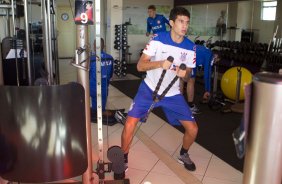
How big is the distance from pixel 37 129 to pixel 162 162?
1.69 m

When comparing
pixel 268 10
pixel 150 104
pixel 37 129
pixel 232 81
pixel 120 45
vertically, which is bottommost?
pixel 232 81

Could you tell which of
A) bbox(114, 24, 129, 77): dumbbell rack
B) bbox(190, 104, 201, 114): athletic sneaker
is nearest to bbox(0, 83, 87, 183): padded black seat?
bbox(190, 104, 201, 114): athletic sneaker

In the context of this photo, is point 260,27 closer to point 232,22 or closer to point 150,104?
point 232,22

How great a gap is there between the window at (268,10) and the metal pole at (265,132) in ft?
19.6

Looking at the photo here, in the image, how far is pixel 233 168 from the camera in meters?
2.73

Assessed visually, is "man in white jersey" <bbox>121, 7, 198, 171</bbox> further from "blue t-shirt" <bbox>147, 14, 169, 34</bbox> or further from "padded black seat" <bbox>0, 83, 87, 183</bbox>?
"blue t-shirt" <bbox>147, 14, 169, 34</bbox>

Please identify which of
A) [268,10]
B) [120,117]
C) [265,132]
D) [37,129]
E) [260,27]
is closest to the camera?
[265,132]

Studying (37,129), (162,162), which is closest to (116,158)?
(162,162)

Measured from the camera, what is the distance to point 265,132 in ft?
2.29

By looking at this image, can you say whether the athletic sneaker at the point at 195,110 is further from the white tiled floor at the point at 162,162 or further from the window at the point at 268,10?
the window at the point at 268,10

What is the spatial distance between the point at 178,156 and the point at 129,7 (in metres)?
7.30

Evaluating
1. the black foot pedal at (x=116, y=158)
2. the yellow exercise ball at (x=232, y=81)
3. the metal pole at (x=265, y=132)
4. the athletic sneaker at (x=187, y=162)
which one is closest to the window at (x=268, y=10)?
the yellow exercise ball at (x=232, y=81)

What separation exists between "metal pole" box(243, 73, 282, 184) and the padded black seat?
33.2 inches

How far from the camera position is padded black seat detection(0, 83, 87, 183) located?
132 cm
